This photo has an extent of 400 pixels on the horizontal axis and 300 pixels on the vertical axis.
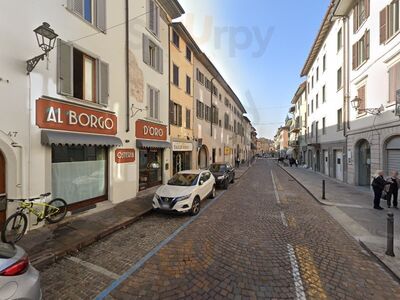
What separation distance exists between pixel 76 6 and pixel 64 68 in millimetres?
2419

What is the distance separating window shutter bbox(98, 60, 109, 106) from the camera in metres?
8.52

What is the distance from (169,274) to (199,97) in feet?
57.9

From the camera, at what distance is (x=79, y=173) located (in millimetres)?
7941

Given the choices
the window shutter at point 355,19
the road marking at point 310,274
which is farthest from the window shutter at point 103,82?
the window shutter at point 355,19

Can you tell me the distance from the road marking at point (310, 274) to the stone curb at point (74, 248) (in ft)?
16.0

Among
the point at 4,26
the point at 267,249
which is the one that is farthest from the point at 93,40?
the point at 267,249

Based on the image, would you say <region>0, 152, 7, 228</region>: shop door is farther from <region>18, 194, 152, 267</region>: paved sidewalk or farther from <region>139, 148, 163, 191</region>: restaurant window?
<region>139, 148, 163, 191</region>: restaurant window

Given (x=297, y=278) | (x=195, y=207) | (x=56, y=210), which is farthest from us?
(x=195, y=207)

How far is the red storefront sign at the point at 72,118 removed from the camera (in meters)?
6.41

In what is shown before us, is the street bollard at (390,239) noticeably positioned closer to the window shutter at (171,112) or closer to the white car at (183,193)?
the white car at (183,193)

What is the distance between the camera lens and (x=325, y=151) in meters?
21.7

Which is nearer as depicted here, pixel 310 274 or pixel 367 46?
pixel 310 274

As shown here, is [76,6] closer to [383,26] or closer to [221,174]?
[221,174]

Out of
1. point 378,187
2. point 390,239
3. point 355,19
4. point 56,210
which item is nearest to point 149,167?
point 56,210
